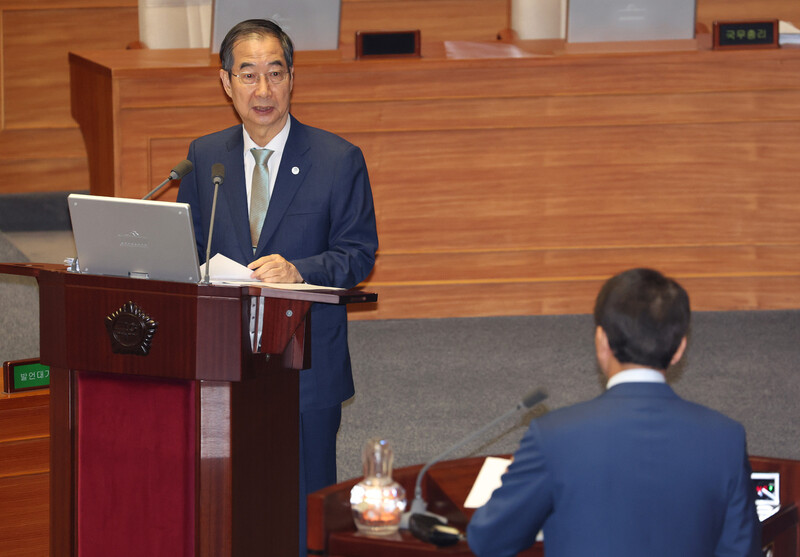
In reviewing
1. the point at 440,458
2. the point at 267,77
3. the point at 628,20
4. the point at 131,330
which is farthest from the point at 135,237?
the point at 628,20

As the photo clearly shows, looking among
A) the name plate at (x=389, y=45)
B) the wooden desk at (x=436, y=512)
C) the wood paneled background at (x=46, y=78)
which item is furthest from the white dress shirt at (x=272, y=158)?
the wood paneled background at (x=46, y=78)

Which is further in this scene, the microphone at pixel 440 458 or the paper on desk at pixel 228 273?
the paper on desk at pixel 228 273

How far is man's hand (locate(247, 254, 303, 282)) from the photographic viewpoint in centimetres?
223

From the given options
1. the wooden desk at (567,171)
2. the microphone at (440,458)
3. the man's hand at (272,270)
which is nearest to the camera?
the microphone at (440,458)

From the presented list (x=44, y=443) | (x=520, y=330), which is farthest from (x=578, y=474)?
(x=520, y=330)

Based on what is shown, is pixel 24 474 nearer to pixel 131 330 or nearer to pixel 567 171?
pixel 131 330

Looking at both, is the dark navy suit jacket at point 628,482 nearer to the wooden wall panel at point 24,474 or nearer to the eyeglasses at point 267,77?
the eyeglasses at point 267,77

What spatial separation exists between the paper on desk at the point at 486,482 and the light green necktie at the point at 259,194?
808mm

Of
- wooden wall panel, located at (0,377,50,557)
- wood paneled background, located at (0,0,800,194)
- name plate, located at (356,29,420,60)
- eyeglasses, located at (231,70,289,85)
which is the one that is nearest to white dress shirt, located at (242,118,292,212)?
eyeglasses, located at (231,70,289,85)

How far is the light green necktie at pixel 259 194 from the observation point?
8.43ft

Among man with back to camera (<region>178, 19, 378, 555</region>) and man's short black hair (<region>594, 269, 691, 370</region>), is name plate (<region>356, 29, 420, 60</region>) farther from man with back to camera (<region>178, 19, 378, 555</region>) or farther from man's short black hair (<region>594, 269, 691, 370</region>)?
man's short black hair (<region>594, 269, 691, 370</region>)

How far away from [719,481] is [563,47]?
4.02 meters

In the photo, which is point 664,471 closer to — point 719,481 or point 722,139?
point 719,481

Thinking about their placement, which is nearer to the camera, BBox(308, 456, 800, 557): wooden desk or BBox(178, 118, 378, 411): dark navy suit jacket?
BBox(308, 456, 800, 557): wooden desk
